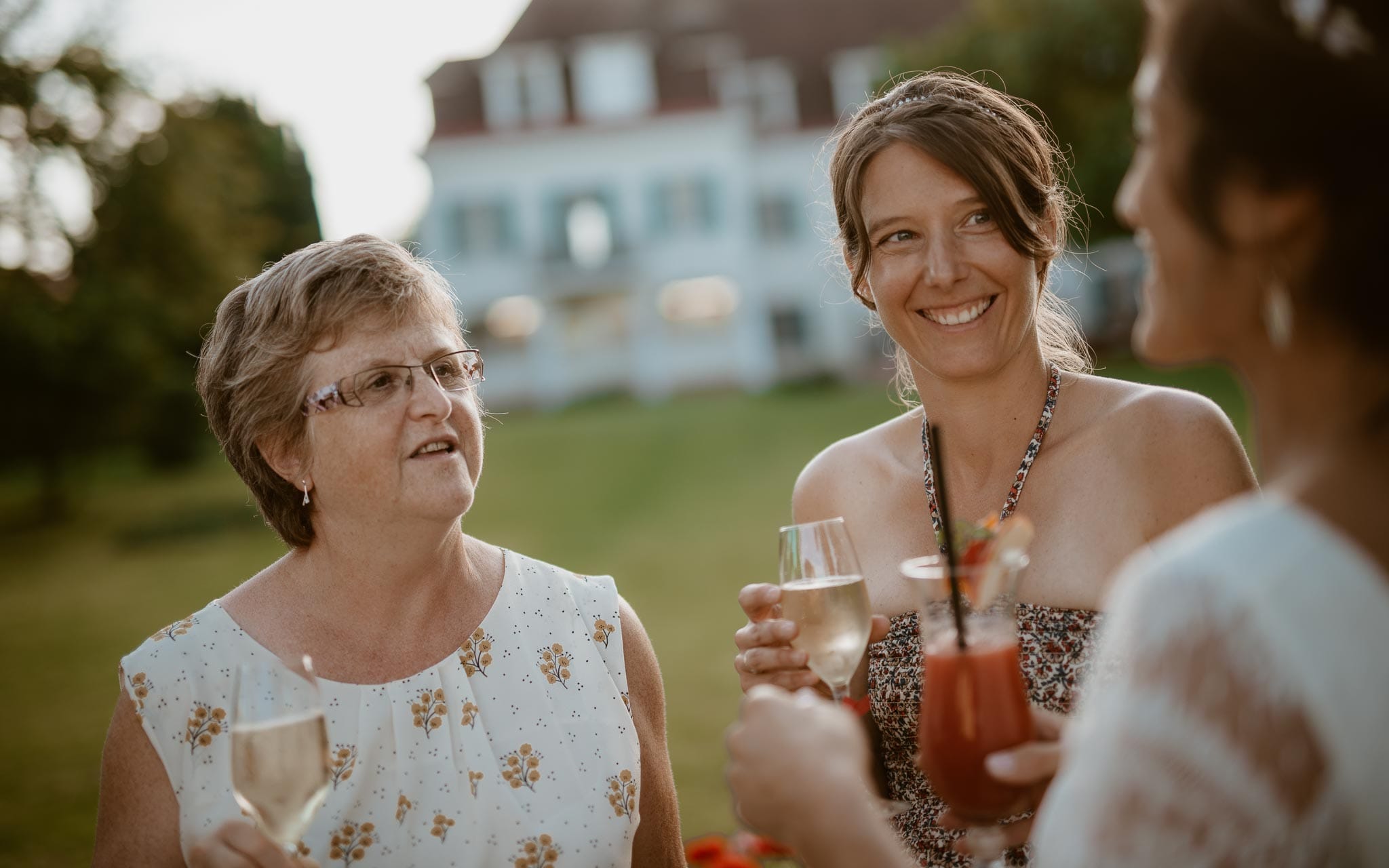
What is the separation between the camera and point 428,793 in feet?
8.07

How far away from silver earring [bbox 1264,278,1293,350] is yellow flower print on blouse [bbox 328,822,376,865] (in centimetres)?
203

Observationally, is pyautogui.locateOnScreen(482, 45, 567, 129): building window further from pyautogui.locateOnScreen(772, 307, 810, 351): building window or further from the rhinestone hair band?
the rhinestone hair band

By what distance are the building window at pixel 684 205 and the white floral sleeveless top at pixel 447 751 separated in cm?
2630

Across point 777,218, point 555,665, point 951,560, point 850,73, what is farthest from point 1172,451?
point 850,73

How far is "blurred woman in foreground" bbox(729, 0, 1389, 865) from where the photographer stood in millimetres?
1160

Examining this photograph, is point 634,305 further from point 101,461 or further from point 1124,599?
point 1124,599

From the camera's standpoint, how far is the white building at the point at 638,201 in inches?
1097

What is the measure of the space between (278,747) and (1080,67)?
21477mm

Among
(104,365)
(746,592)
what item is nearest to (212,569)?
(104,365)

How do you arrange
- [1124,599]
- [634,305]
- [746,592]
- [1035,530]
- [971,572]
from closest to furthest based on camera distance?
[1124,599]
[971,572]
[746,592]
[1035,530]
[634,305]

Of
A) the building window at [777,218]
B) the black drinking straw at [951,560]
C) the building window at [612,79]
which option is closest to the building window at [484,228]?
the building window at [612,79]

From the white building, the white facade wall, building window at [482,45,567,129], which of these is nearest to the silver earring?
the white building

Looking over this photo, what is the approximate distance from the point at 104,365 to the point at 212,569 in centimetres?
716

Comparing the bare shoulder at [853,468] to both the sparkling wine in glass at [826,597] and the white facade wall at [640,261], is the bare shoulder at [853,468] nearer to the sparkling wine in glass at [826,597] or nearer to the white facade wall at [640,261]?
the sparkling wine in glass at [826,597]
